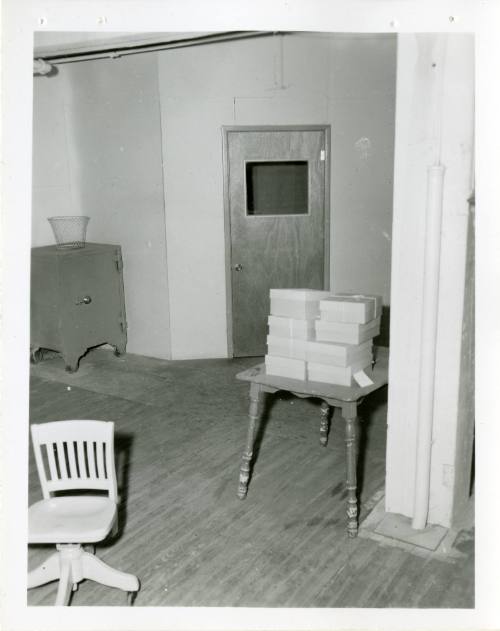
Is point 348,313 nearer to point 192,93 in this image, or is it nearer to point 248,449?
point 248,449

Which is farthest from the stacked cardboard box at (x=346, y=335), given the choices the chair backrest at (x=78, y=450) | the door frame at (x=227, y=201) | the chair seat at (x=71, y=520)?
the door frame at (x=227, y=201)

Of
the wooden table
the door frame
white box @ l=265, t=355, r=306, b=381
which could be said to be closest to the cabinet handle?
the door frame

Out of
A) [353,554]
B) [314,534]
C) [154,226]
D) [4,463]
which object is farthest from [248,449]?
[154,226]

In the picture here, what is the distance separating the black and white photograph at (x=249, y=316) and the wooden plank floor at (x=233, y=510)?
0.01m

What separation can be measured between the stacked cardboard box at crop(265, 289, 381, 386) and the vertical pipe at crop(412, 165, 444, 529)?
13.2 inches

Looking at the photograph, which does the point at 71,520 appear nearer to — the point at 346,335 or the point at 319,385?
the point at 319,385

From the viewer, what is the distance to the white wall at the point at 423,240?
2.37 metres

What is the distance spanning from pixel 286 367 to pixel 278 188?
2.88 metres

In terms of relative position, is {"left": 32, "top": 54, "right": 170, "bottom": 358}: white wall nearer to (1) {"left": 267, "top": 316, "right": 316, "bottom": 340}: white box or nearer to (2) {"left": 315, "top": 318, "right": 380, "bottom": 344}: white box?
(1) {"left": 267, "top": 316, "right": 316, "bottom": 340}: white box

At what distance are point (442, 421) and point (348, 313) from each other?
0.66 m

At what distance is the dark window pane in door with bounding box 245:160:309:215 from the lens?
17.6 ft

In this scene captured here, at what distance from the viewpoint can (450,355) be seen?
8.52 feet

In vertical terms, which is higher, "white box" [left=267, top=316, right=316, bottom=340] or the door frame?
the door frame

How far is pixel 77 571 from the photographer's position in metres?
2.38
